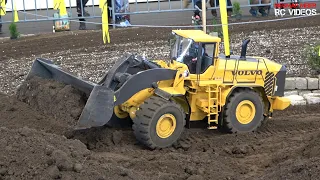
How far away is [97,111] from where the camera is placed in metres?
7.73

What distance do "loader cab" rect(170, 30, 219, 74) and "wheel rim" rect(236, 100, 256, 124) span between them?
0.81 metres

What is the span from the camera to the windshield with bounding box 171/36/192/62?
347 inches

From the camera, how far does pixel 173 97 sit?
8555 millimetres

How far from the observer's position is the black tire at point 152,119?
7.98 m

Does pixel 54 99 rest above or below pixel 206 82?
below

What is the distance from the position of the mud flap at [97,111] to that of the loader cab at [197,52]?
4.93 ft

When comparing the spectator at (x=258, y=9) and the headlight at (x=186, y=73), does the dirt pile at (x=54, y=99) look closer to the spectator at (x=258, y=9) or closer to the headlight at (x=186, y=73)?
the headlight at (x=186, y=73)

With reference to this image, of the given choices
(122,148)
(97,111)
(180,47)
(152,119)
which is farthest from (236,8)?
(97,111)

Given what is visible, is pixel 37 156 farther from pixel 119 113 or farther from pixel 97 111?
pixel 119 113

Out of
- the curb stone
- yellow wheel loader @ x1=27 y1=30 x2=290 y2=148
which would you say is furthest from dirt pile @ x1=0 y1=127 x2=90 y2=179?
the curb stone

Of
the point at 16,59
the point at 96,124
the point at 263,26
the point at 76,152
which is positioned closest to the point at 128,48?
the point at 16,59

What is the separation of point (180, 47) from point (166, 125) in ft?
4.46

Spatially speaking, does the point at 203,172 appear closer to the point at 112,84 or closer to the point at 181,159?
the point at 181,159

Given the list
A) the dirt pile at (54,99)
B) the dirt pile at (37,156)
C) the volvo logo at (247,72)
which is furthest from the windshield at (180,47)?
the dirt pile at (37,156)
